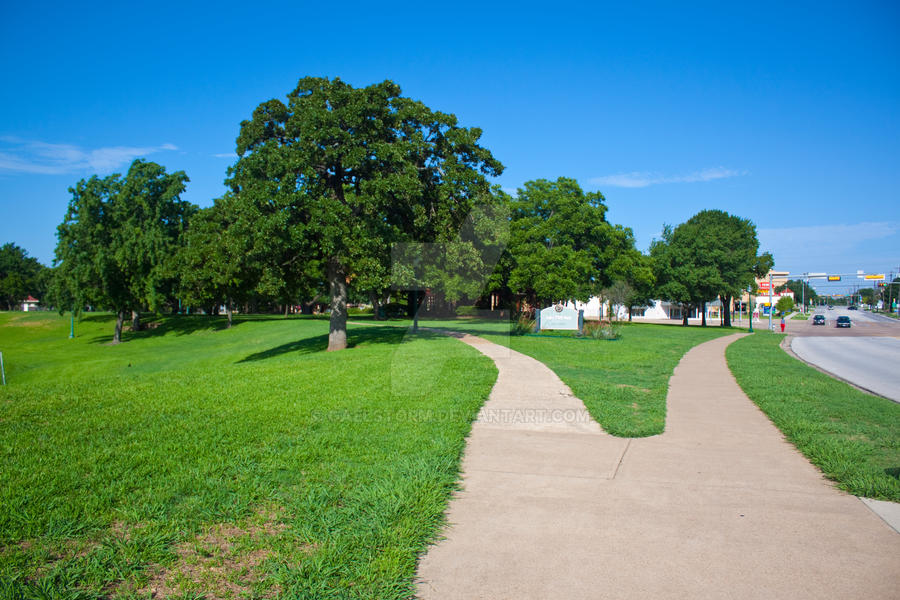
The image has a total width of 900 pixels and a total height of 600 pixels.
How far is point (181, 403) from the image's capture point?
27.0 ft

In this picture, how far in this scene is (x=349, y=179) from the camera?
18.6 meters

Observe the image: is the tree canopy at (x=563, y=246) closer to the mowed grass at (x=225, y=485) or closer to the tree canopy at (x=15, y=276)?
the mowed grass at (x=225, y=485)

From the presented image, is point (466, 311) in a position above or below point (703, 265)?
below

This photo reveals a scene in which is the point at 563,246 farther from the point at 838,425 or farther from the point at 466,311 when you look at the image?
the point at 838,425

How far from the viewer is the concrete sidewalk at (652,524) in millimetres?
3527

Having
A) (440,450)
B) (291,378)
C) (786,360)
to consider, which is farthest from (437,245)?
(440,450)

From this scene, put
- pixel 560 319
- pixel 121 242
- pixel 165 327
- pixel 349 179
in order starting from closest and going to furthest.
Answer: pixel 349 179 < pixel 560 319 < pixel 121 242 < pixel 165 327

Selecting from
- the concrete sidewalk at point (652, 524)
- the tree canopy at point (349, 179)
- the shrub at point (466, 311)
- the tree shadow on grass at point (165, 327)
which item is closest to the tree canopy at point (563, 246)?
the shrub at point (466, 311)

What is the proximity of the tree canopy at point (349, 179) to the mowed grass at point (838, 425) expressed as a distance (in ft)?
33.8

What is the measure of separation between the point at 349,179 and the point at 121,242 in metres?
25.7

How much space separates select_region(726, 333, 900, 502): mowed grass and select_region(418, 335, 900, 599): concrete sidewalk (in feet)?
0.79

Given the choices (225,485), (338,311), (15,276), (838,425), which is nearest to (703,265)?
(338,311)

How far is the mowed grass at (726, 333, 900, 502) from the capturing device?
552 centimetres

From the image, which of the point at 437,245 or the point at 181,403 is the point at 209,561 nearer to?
the point at 181,403
